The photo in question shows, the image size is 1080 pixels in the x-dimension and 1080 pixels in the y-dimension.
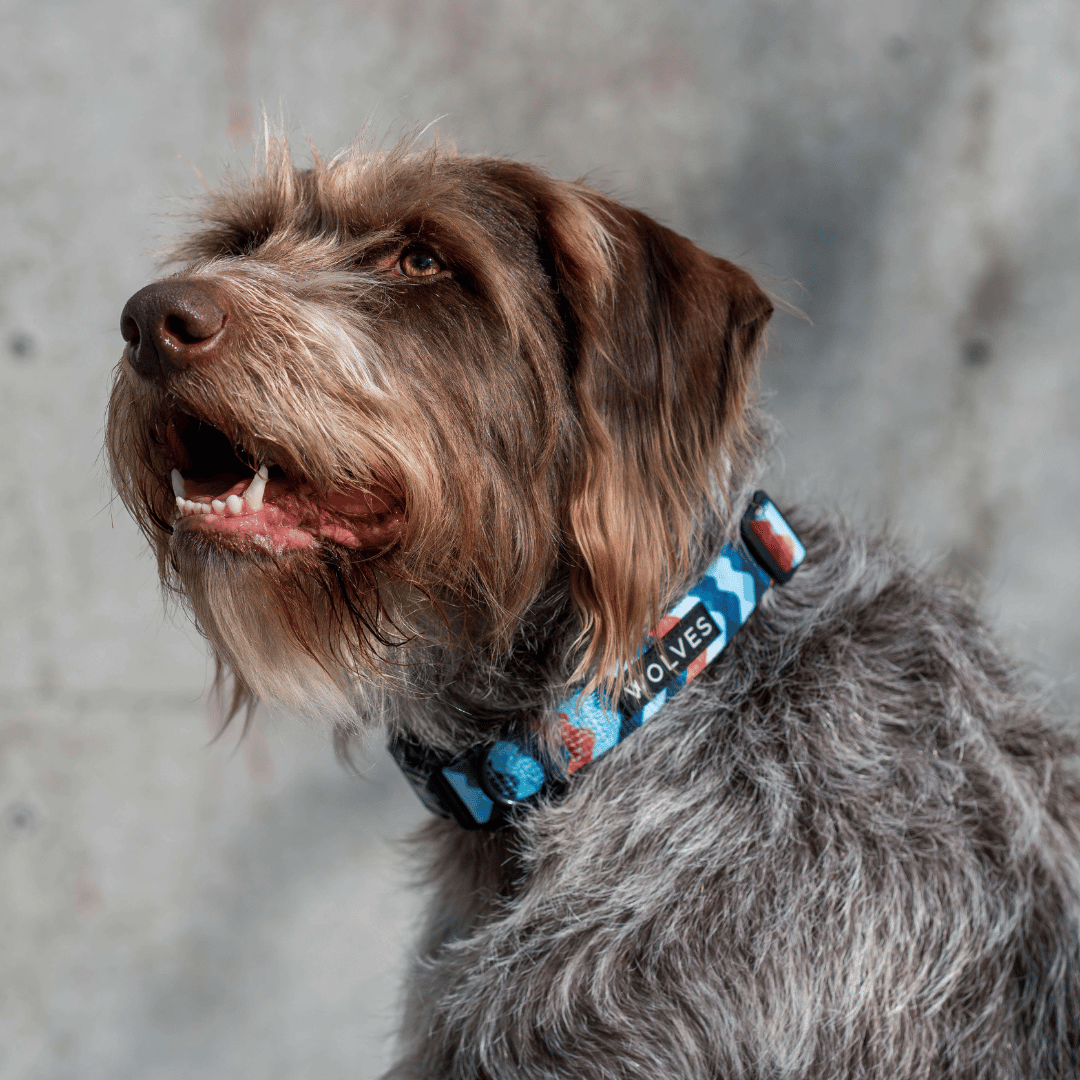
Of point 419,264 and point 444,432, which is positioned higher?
point 419,264

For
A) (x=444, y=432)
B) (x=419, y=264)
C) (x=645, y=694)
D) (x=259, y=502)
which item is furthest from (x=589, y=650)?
(x=419, y=264)

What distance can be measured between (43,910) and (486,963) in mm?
2158

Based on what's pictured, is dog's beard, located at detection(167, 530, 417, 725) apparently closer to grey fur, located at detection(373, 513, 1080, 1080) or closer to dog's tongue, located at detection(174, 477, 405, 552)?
dog's tongue, located at detection(174, 477, 405, 552)

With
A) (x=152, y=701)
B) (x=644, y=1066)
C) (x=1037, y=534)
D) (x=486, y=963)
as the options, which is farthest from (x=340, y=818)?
(x=1037, y=534)

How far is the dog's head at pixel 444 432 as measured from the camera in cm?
134

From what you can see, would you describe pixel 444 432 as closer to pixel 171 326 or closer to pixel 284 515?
pixel 284 515

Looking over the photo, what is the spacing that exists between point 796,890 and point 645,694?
36 cm

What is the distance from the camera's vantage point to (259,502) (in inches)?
53.2

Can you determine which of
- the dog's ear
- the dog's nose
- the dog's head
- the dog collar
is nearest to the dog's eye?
the dog's head

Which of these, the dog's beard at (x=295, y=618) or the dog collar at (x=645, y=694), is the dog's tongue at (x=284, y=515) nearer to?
the dog's beard at (x=295, y=618)

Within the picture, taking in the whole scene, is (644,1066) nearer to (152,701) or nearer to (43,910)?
(152,701)

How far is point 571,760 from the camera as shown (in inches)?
59.6

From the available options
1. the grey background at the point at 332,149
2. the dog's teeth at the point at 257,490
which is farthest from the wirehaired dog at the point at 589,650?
the grey background at the point at 332,149

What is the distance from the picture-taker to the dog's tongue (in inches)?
52.6
